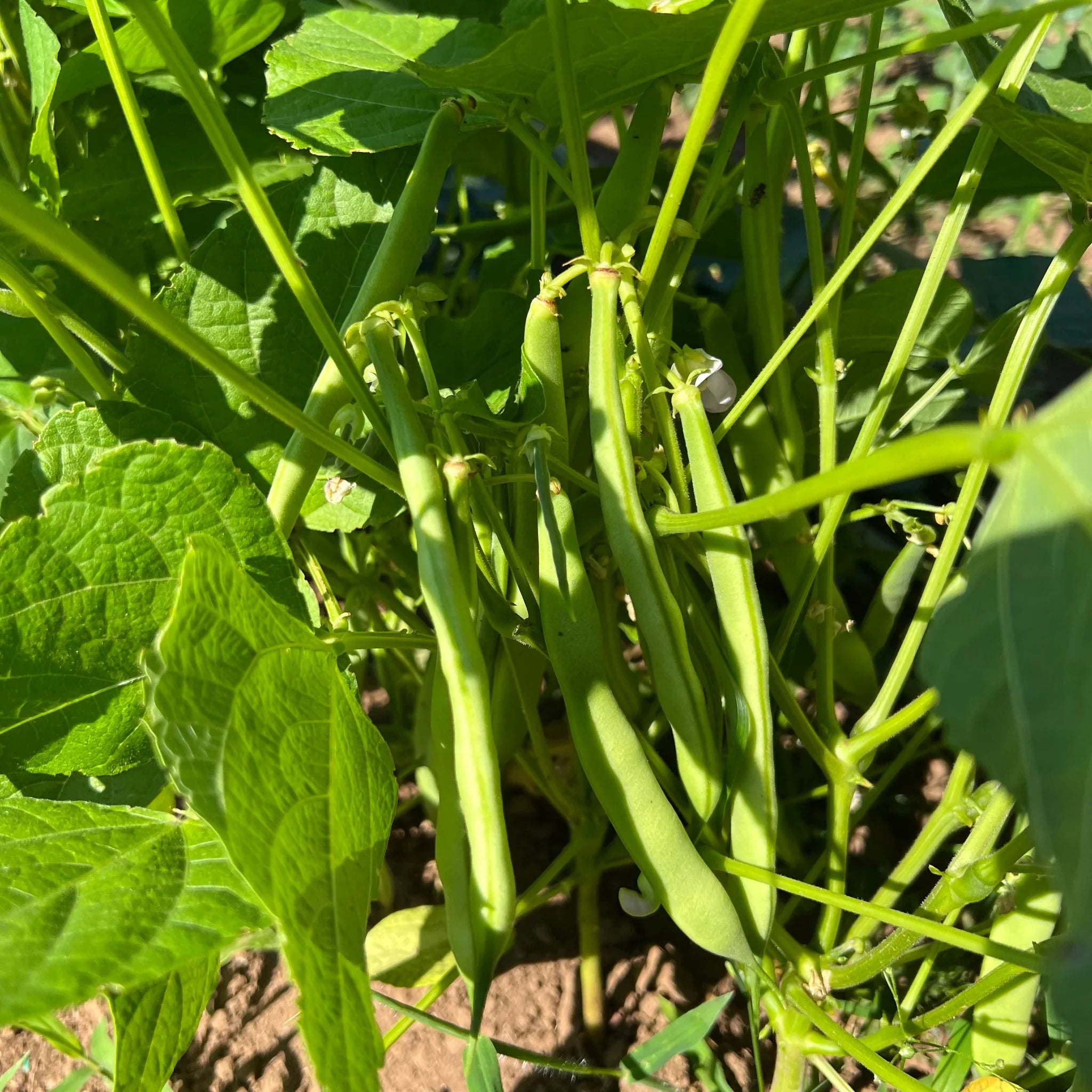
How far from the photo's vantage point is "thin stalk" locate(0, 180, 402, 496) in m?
0.34

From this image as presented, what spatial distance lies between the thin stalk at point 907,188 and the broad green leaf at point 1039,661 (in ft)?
0.95

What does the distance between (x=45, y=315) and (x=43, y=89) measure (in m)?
0.23

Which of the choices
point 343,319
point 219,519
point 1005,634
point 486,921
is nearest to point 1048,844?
point 1005,634

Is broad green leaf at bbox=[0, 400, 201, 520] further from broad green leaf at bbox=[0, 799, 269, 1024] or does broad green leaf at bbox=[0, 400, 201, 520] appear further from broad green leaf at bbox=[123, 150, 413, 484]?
broad green leaf at bbox=[0, 799, 269, 1024]

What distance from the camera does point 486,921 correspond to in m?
0.53

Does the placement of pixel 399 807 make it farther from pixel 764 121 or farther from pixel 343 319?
pixel 764 121

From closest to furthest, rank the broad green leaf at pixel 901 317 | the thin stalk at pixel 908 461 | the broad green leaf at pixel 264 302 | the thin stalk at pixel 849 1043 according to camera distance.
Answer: the thin stalk at pixel 908 461, the thin stalk at pixel 849 1043, the broad green leaf at pixel 264 302, the broad green leaf at pixel 901 317

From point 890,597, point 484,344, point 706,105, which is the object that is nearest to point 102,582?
point 484,344

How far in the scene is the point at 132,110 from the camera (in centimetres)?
65

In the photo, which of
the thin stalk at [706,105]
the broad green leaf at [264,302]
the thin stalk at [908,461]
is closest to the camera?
the thin stalk at [908,461]

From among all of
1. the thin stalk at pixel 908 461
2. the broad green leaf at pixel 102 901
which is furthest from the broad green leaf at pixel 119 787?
the thin stalk at pixel 908 461

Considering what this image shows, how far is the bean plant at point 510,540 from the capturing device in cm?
44

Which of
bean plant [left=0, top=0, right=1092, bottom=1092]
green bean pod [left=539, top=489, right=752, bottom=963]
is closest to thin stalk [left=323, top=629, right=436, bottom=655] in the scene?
bean plant [left=0, top=0, right=1092, bottom=1092]

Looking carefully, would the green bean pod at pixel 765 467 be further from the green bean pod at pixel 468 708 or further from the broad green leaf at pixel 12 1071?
the broad green leaf at pixel 12 1071
